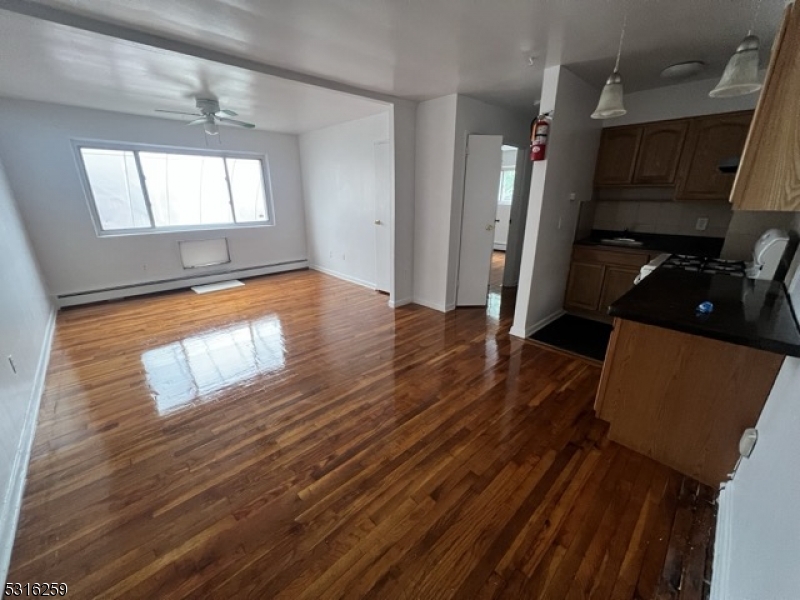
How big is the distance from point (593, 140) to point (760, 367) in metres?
2.79

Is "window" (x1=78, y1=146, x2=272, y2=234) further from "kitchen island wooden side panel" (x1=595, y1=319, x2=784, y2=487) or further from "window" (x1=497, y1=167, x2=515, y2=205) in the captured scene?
"kitchen island wooden side panel" (x1=595, y1=319, x2=784, y2=487)

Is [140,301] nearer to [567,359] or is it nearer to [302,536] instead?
[302,536]

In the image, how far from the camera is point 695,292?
184cm

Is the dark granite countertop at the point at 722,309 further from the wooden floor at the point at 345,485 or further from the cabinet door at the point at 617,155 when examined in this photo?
→ the cabinet door at the point at 617,155

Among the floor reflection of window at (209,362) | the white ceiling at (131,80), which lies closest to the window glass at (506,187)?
the white ceiling at (131,80)

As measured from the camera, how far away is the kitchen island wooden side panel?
1467 millimetres

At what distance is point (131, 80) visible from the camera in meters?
2.89

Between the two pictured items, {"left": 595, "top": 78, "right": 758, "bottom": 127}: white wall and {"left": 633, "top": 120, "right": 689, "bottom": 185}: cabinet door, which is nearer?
{"left": 595, "top": 78, "right": 758, "bottom": 127}: white wall

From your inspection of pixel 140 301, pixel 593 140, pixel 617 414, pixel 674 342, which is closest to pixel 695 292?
pixel 674 342

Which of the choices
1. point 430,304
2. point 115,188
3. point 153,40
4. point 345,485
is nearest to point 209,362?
point 345,485

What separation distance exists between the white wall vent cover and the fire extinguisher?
15.7 feet

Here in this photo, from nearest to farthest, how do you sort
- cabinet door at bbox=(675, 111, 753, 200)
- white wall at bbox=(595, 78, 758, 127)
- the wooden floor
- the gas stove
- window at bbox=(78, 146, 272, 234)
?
1. the wooden floor
2. the gas stove
3. cabinet door at bbox=(675, 111, 753, 200)
4. white wall at bbox=(595, 78, 758, 127)
5. window at bbox=(78, 146, 272, 234)

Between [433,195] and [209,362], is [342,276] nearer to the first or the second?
[433,195]

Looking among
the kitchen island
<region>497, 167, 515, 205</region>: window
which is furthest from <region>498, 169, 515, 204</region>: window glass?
the kitchen island
